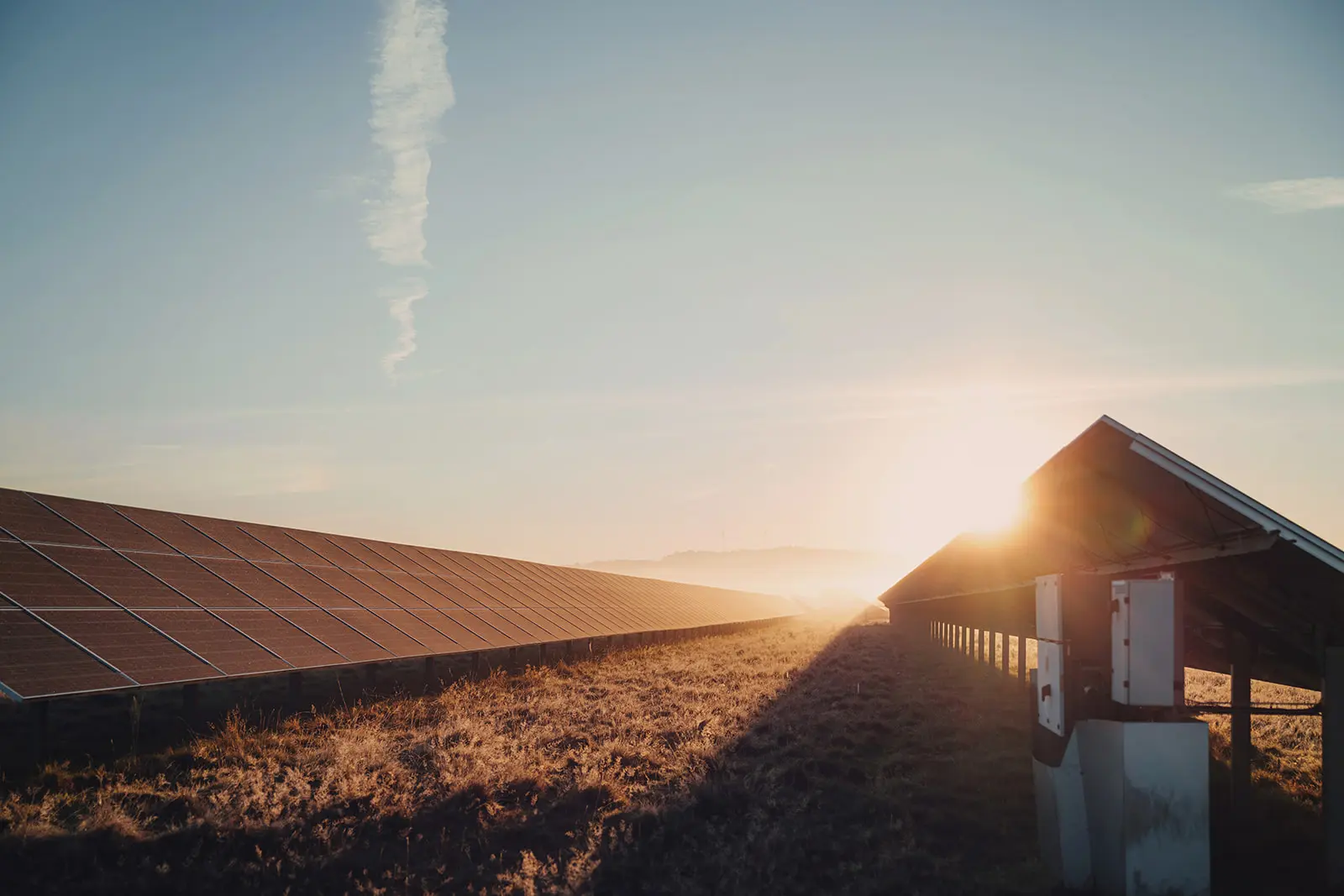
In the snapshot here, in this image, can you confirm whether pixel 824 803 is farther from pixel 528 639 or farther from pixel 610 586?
pixel 610 586

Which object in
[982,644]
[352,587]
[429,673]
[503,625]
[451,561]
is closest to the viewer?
[429,673]

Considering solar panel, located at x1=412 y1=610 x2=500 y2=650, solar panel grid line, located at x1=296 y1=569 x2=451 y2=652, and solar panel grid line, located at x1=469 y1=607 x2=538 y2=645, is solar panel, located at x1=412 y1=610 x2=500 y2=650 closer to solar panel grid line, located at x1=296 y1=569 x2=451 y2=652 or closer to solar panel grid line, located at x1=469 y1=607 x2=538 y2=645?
solar panel grid line, located at x1=469 y1=607 x2=538 y2=645

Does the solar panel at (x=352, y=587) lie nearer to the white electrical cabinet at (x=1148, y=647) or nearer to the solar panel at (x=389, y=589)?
the solar panel at (x=389, y=589)

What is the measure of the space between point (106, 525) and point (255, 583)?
11.5ft

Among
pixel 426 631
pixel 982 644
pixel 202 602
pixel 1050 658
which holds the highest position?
pixel 1050 658

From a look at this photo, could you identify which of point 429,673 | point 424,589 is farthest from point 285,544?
point 429,673

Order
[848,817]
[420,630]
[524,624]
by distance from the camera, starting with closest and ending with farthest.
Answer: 1. [848,817]
2. [420,630]
3. [524,624]

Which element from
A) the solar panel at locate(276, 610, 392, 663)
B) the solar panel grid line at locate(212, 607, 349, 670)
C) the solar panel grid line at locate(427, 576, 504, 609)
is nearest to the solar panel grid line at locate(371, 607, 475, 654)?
the solar panel at locate(276, 610, 392, 663)

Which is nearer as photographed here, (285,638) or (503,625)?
(285,638)

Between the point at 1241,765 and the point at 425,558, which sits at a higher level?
the point at 425,558

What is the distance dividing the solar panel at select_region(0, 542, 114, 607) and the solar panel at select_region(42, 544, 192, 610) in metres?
0.32

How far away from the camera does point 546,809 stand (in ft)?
40.7

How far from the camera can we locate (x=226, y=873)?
980 cm

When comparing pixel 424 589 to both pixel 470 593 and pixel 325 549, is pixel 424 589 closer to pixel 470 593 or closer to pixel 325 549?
pixel 470 593
